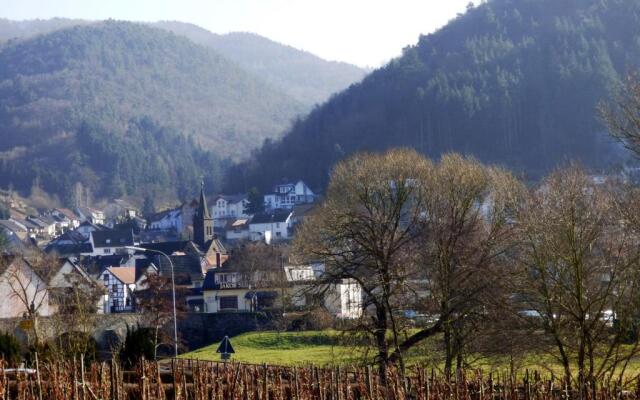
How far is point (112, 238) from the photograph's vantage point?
132 m

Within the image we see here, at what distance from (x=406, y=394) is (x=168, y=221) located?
470ft

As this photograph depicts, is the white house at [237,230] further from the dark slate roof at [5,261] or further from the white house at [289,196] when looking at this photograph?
the dark slate roof at [5,261]

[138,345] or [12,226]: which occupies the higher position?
[12,226]

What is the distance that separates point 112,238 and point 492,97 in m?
52.5

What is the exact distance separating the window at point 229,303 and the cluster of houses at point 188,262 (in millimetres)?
67

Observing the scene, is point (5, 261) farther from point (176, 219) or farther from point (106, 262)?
point (176, 219)

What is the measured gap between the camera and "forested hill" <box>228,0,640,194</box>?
4749 inches

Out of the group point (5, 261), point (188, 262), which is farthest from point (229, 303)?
point (188, 262)

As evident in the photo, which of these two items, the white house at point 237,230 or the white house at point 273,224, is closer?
the white house at point 273,224

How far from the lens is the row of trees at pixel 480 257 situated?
2242 centimetres

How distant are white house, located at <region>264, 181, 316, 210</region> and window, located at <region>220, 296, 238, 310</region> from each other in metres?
66.6

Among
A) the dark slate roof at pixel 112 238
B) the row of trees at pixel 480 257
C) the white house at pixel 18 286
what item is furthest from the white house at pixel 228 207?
the row of trees at pixel 480 257

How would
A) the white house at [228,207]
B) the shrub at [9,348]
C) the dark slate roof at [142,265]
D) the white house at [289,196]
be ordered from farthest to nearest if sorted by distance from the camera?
1. the white house at [228,207]
2. the white house at [289,196]
3. the dark slate roof at [142,265]
4. the shrub at [9,348]

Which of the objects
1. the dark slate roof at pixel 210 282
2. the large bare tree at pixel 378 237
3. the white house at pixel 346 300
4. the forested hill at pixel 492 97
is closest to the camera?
the large bare tree at pixel 378 237
